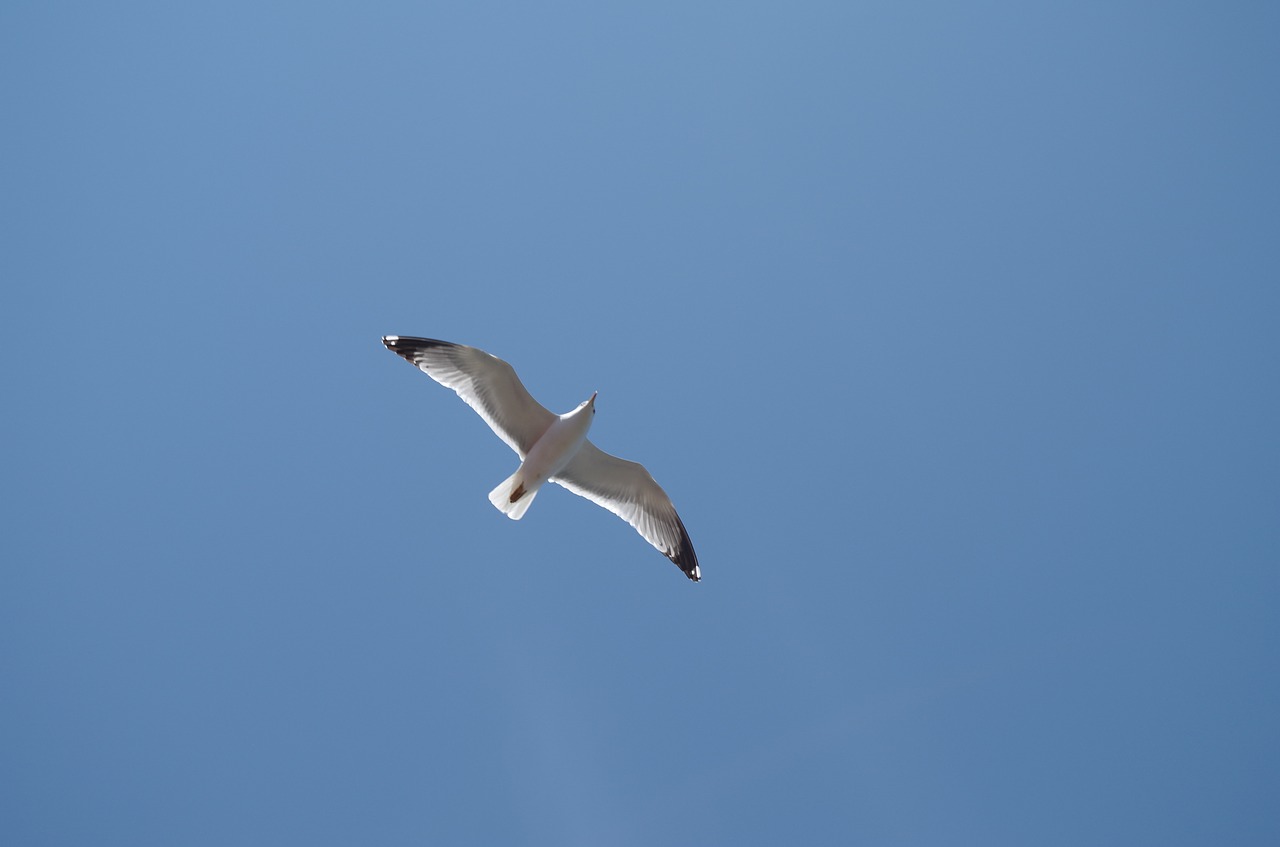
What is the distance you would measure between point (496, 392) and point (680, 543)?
110 inches

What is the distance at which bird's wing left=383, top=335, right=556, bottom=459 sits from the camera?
10039mm

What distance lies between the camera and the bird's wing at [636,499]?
35.7 ft

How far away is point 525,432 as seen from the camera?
1046cm

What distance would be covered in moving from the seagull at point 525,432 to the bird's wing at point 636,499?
11 mm

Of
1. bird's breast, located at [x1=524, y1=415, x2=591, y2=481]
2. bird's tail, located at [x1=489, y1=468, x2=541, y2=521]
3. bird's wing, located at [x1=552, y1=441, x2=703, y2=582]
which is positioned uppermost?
bird's wing, located at [x1=552, y1=441, x2=703, y2=582]

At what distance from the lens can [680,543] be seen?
11.2m

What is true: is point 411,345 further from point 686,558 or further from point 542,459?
point 686,558

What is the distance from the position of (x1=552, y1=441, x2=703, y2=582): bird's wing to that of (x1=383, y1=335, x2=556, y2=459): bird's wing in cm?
71

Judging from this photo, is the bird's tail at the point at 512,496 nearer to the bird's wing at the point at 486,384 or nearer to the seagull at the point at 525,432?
the seagull at the point at 525,432

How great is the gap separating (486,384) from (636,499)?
2.22 m

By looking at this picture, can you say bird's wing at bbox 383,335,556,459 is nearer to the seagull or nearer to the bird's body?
the seagull

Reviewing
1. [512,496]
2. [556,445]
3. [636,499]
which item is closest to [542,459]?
[556,445]

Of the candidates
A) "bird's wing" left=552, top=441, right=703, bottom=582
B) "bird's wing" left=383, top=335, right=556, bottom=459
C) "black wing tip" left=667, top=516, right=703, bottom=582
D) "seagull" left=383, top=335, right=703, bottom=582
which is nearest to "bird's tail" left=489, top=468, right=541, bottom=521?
"seagull" left=383, top=335, right=703, bottom=582

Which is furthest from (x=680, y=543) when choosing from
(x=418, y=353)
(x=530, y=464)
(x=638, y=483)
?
(x=418, y=353)
